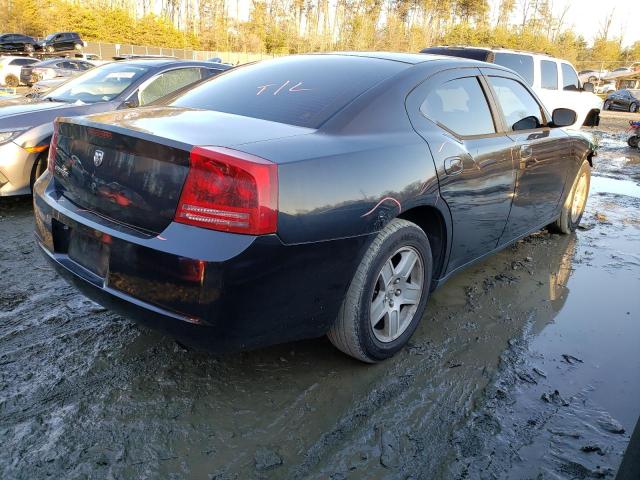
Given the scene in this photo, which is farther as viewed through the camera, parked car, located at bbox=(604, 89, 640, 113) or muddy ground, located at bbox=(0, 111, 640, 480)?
parked car, located at bbox=(604, 89, 640, 113)

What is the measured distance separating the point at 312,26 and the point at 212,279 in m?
58.9

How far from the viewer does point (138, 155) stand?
2229mm

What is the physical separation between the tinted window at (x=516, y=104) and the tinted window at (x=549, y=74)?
22.1 ft

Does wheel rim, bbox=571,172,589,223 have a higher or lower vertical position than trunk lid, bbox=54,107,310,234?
lower

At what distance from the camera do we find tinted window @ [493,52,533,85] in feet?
31.0

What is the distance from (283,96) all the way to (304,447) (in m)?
1.78

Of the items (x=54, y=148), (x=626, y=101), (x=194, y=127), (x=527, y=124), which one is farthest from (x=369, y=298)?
(x=626, y=101)

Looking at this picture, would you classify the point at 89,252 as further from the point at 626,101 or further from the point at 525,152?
the point at 626,101

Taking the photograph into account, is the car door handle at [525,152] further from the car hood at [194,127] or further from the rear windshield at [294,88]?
the car hood at [194,127]

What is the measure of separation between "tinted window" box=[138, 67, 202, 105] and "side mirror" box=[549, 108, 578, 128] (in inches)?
155

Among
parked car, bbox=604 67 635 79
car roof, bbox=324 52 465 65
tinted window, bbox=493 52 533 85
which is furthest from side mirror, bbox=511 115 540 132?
parked car, bbox=604 67 635 79

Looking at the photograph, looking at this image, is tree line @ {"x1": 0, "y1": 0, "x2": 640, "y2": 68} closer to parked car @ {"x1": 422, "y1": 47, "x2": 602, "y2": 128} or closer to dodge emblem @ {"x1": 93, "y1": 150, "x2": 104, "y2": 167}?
parked car @ {"x1": 422, "y1": 47, "x2": 602, "y2": 128}

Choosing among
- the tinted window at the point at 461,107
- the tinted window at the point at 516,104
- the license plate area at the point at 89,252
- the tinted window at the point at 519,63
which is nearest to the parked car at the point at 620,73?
the tinted window at the point at 519,63

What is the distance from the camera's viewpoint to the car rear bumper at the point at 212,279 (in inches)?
80.2
